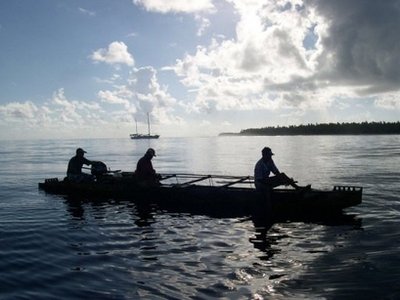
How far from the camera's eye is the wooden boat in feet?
56.7

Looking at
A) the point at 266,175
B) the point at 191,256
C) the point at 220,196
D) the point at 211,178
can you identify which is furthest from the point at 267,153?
the point at 211,178

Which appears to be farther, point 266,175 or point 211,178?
point 211,178

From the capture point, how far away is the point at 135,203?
21.5m

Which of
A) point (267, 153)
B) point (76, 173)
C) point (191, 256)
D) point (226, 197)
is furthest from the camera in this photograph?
point (76, 173)

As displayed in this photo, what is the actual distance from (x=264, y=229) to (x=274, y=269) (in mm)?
4851

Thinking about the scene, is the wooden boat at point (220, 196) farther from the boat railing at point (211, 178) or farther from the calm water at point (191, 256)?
the calm water at point (191, 256)

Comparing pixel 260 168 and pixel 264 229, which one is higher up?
pixel 260 168

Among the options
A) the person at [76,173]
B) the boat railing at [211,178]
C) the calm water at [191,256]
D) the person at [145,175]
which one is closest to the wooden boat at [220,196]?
the boat railing at [211,178]

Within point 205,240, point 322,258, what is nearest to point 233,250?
point 205,240

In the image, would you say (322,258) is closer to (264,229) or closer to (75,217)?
(264,229)

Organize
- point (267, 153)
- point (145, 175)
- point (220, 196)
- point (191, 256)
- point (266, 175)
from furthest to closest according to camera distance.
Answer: point (145, 175), point (220, 196), point (266, 175), point (267, 153), point (191, 256)

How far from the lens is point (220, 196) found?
19188mm

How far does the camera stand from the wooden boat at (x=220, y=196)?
1730cm

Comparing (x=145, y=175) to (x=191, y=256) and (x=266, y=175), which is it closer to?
(x=266, y=175)
